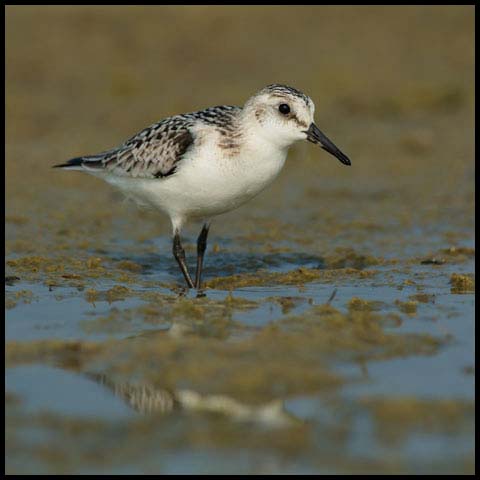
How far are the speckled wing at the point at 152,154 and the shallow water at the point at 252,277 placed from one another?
3.36ft

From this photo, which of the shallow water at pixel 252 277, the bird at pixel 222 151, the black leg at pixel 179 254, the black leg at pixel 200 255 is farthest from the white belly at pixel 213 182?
the shallow water at pixel 252 277

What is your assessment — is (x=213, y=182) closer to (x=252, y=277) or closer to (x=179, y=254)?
(x=179, y=254)

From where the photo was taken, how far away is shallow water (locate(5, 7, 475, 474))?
657 centimetres

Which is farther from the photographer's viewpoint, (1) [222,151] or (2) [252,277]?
(2) [252,277]

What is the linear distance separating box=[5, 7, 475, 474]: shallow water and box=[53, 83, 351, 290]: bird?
86 cm

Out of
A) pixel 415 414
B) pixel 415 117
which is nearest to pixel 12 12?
pixel 415 117

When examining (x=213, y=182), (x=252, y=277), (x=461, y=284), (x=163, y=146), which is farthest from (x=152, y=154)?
(x=461, y=284)

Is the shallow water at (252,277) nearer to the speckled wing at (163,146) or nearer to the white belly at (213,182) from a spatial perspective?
the white belly at (213,182)

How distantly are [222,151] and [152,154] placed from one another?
856mm

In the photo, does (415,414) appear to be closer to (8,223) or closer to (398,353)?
(398,353)

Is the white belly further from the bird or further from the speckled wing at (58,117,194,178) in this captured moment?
the speckled wing at (58,117,194,178)

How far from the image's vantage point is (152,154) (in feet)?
33.8

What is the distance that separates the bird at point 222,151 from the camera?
9719mm

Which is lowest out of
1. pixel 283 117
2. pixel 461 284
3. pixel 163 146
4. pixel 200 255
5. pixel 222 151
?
pixel 461 284
